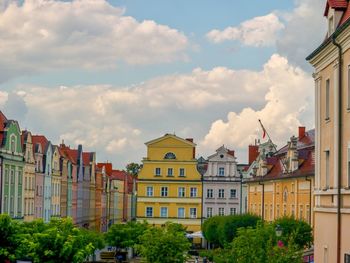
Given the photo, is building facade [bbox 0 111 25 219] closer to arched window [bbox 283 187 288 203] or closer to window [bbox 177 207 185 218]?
arched window [bbox 283 187 288 203]

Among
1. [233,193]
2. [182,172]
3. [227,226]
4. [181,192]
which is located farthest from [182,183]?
[227,226]

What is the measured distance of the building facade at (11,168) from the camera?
71.9 metres

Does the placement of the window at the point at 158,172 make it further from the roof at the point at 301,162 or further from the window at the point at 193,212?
the roof at the point at 301,162

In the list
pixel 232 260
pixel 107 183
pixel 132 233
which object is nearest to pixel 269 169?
pixel 132 233

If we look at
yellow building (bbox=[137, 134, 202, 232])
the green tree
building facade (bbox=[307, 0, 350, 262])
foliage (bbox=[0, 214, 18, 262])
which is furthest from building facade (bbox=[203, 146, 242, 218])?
building facade (bbox=[307, 0, 350, 262])

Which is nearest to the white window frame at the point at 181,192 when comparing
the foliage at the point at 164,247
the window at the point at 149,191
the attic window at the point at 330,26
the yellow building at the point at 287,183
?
the window at the point at 149,191

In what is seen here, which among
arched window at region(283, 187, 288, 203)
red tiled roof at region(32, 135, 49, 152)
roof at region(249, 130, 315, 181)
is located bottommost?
arched window at region(283, 187, 288, 203)

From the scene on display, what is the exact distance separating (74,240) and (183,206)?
186ft

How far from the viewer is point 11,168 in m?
74.6

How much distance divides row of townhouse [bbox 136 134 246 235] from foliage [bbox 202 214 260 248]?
61.8 ft

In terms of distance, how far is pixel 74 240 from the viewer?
45.7m

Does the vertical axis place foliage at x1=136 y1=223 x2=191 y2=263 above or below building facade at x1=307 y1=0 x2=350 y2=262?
below

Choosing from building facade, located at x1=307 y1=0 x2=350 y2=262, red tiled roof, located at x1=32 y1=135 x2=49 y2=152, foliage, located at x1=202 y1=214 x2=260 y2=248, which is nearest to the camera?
building facade, located at x1=307 y1=0 x2=350 y2=262

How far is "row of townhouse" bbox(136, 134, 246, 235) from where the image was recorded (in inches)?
3979
